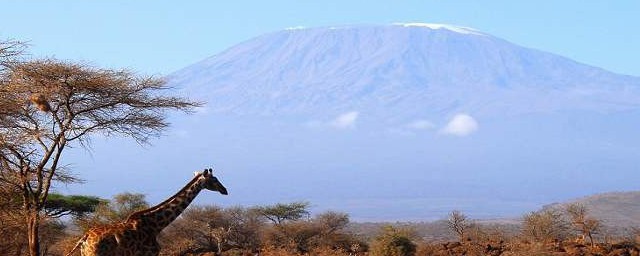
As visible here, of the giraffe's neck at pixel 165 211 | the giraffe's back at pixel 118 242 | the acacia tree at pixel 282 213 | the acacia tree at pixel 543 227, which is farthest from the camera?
the acacia tree at pixel 282 213

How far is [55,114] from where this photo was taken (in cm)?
2122

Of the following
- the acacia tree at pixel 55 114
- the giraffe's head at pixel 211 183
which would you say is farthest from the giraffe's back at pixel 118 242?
the acacia tree at pixel 55 114

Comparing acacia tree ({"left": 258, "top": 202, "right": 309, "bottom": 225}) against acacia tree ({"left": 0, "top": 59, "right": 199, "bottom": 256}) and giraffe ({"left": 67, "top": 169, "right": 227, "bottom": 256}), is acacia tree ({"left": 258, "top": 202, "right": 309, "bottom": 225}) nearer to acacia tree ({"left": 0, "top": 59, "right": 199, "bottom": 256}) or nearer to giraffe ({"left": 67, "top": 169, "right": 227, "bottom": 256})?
acacia tree ({"left": 0, "top": 59, "right": 199, "bottom": 256})

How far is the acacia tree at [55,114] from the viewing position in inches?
794

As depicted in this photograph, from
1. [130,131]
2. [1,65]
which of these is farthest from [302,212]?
[1,65]

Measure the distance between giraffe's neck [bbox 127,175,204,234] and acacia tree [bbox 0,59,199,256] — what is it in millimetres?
3997

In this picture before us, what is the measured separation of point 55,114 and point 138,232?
615 cm

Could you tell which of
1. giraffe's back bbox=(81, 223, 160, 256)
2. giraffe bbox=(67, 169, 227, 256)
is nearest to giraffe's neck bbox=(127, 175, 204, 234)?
giraffe bbox=(67, 169, 227, 256)

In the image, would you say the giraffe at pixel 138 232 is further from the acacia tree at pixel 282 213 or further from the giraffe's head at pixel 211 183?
the acacia tree at pixel 282 213

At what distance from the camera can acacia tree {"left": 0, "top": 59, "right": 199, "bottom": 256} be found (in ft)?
66.1

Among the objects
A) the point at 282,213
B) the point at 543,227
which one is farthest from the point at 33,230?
the point at 282,213

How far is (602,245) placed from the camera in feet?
94.4

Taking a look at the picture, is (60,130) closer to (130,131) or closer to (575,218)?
(130,131)

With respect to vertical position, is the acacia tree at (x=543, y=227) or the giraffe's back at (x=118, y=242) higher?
the acacia tree at (x=543, y=227)
